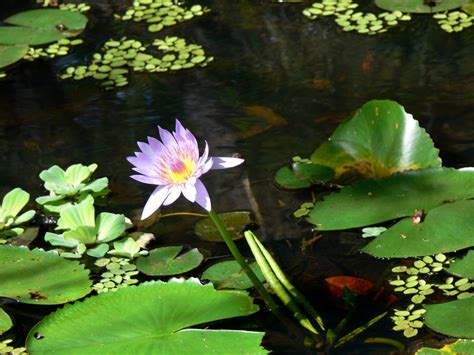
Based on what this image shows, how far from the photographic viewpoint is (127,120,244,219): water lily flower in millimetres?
1402

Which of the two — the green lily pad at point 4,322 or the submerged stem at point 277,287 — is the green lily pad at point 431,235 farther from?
the green lily pad at point 4,322

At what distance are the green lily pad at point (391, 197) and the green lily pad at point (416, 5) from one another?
1128 millimetres

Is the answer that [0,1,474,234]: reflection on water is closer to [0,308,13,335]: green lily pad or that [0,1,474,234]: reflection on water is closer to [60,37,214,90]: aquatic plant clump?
[60,37,214,90]: aquatic plant clump

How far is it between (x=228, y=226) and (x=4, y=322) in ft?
1.76

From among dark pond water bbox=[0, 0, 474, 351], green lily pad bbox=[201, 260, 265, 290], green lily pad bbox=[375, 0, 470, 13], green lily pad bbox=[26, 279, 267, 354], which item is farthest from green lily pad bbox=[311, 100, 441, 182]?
green lily pad bbox=[375, 0, 470, 13]

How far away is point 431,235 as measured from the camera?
1.69 meters

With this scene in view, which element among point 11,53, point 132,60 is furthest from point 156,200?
point 11,53

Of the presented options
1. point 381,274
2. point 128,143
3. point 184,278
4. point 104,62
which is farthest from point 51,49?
point 381,274

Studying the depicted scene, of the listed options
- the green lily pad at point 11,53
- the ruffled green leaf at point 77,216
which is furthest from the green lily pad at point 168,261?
the green lily pad at point 11,53

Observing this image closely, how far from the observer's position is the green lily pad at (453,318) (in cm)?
145

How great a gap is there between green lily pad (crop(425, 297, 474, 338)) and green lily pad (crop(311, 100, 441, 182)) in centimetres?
45

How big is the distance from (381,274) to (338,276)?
9cm

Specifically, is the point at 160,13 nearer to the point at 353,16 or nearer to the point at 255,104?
the point at 353,16

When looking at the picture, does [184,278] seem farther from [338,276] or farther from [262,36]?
[262,36]
